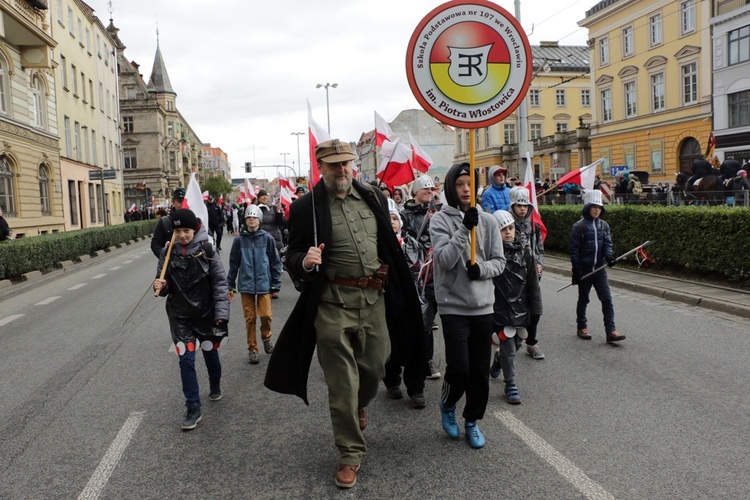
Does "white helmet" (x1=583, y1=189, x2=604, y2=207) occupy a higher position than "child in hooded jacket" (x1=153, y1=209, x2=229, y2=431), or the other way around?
"white helmet" (x1=583, y1=189, x2=604, y2=207)

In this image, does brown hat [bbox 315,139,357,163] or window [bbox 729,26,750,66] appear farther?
window [bbox 729,26,750,66]

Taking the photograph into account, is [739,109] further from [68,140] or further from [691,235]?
[68,140]

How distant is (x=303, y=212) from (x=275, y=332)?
457 centimetres

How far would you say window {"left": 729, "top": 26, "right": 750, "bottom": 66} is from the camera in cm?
3241

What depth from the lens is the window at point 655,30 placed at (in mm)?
40781

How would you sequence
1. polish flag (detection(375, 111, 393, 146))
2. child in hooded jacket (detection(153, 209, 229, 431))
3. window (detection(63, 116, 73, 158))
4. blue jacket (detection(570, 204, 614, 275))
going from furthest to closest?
window (detection(63, 116, 73, 158)) < polish flag (detection(375, 111, 393, 146)) < blue jacket (detection(570, 204, 614, 275)) < child in hooded jacket (detection(153, 209, 229, 431))

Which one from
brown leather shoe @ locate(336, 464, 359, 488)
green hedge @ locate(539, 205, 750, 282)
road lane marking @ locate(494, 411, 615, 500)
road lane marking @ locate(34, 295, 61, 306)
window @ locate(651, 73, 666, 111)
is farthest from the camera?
window @ locate(651, 73, 666, 111)

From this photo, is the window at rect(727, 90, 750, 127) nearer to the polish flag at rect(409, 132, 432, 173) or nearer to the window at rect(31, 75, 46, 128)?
the polish flag at rect(409, 132, 432, 173)

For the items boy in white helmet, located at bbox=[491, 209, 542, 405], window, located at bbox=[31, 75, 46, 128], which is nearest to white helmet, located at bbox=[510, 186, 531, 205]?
boy in white helmet, located at bbox=[491, 209, 542, 405]

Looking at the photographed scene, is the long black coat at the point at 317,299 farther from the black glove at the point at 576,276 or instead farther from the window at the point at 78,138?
the window at the point at 78,138

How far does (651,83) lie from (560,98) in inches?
1028

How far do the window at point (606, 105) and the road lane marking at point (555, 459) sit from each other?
151 feet

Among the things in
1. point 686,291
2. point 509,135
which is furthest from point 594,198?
point 509,135

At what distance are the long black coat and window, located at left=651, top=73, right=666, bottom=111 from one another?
4198cm
